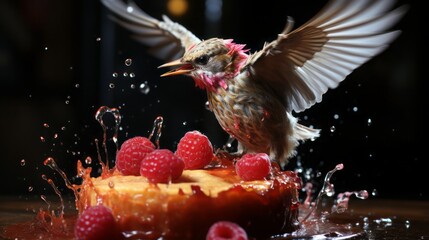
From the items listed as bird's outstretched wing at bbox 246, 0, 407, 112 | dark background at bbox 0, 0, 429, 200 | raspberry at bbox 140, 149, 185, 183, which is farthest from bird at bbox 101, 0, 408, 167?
dark background at bbox 0, 0, 429, 200

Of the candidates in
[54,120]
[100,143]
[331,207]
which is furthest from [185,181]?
[54,120]

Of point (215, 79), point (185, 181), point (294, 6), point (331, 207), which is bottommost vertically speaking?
point (331, 207)

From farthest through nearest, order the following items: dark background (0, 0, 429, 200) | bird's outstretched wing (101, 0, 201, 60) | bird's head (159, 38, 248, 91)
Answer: dark background (0, 0, 429, 200)
bird's outstretched wing (101, 0, 201, 60)
bird's head (159, 38, 248, 91)

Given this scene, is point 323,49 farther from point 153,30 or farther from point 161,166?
point 153,30

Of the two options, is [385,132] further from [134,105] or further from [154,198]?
[154,198]

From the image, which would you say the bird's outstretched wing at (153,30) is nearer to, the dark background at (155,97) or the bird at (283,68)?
the bird at (283,68)

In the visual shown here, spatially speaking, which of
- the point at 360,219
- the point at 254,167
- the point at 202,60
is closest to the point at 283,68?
the point at 202,60

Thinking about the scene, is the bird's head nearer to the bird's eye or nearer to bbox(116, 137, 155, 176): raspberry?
the bird's eye
